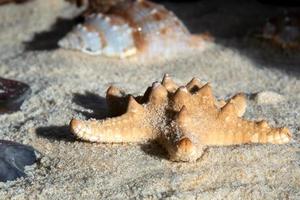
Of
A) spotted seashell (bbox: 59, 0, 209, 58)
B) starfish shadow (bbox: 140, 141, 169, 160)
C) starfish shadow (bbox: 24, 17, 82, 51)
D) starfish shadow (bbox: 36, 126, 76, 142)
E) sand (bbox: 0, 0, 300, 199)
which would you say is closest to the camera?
sand (bbox: 0, 0, 300, 199)

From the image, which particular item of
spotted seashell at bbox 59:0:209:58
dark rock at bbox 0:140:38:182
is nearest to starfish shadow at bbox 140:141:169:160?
dark rock at bbox 0:140:38:182

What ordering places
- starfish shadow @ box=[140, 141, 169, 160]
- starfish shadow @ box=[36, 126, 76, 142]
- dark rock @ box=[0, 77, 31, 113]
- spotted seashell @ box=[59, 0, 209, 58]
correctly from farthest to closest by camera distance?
spotted seashell @ box=[59, 0, 209, 58]
dark rock @ box=[0, 77, 31, 113]
starfish shadow @ box=[36, 126, 76, 142]
starfish shadow @ box=[140, 141, 169, 160]

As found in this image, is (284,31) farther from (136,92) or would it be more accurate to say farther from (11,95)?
(11,95)

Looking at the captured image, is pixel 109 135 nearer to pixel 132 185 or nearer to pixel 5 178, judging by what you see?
pixel 132 185

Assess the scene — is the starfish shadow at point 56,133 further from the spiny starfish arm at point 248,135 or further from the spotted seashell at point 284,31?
the spotted seashell at point 284,31

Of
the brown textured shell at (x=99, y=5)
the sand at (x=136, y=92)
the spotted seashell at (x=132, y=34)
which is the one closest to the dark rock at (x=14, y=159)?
the sand at (x=136, y=92)

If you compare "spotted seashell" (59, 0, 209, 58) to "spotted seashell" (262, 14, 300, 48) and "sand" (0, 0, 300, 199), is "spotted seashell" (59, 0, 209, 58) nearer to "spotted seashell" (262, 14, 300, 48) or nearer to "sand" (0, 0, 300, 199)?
"sand" (0, 0, 300, 199)

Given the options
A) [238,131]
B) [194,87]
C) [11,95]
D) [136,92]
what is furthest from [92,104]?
[238,131]

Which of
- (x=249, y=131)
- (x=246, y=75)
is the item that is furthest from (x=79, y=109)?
(x=246, y=75)
